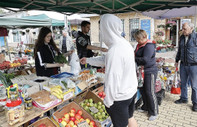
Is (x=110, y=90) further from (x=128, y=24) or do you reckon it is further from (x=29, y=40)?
(x=29, y=40)

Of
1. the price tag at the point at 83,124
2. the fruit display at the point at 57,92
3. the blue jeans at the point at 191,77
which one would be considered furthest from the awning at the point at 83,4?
the price tag at the point at 83,124

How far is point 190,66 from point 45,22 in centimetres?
547

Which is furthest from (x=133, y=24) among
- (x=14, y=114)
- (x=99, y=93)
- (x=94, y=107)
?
(x=14, y=114)

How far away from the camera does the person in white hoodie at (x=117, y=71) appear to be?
1.67 metres

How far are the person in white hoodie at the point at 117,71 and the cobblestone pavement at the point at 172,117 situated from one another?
1.56 m

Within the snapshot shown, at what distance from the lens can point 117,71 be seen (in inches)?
65.3

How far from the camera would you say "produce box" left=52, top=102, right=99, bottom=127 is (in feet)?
8.38

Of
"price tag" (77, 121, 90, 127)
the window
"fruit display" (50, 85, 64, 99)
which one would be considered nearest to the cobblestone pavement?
"price tag" (77, 121, 90, 127)

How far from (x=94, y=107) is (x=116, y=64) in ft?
5.14

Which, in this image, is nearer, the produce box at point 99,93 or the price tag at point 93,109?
the price tag at point 93,109

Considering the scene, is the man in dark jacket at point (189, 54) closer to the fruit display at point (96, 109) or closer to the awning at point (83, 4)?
the awning at point (83, 4)

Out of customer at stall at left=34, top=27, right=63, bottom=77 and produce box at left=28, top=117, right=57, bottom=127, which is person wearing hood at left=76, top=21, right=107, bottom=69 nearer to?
customer at stall at left=34, top=27, right=63, bottom=77

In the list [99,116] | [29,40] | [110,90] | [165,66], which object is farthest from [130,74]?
[29,40]

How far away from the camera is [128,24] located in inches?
524
